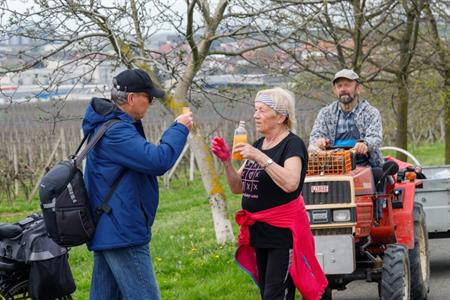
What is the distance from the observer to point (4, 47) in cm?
1181

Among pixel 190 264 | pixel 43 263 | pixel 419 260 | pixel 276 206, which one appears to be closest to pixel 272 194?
pixel 276 206

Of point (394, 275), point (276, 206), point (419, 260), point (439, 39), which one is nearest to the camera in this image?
point (276, 206)

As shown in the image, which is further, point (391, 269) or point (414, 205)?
point (414, 205)

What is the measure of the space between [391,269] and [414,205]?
67.9 inches

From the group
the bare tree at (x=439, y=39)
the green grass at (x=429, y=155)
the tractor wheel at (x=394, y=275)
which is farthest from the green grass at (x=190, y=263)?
the green grass at (x=429, y=155)

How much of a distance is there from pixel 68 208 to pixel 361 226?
354 cm

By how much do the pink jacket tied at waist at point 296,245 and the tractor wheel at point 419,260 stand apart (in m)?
2.51

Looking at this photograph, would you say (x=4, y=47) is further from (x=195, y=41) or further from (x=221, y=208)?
(x=221, y=208)

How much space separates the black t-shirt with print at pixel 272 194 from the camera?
21.9 feet

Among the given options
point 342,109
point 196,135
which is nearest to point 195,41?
point 196,135

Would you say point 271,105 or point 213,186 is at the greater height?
point 271,105

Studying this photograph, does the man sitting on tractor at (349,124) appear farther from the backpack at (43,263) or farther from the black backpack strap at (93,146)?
the black backpack strap at (93,146)

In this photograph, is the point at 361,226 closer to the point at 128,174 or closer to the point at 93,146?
the point at 128,174

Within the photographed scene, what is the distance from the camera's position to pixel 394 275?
8391 millimetres
